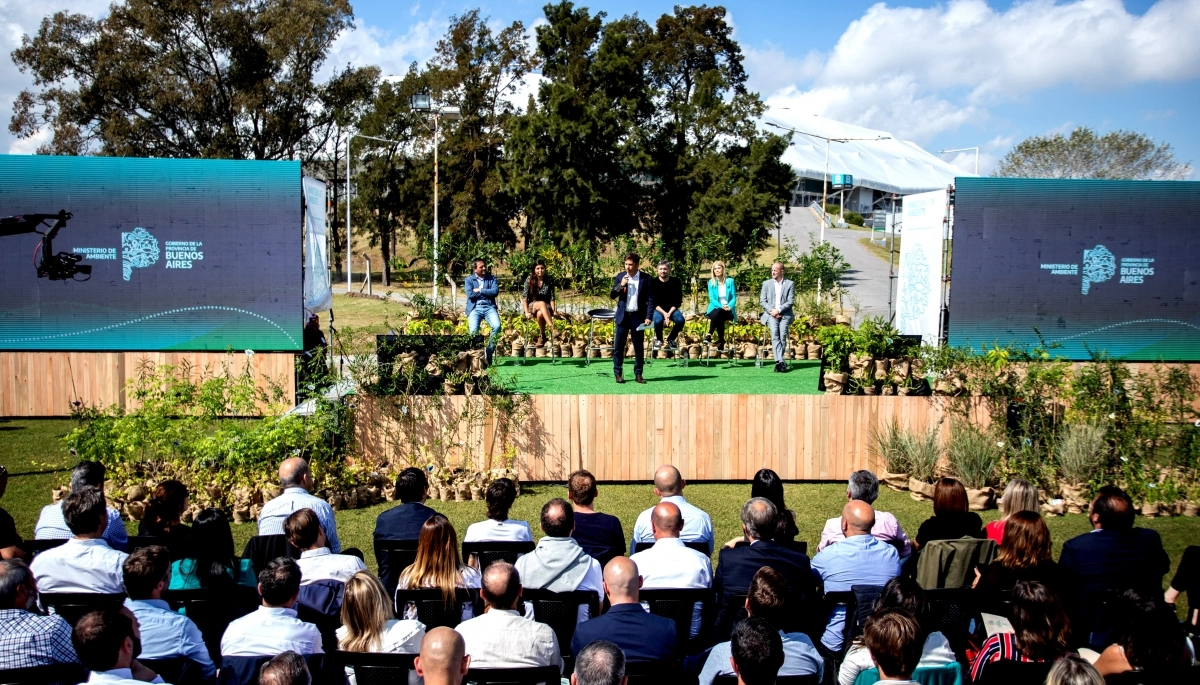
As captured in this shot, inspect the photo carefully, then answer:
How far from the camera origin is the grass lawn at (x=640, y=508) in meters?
7.69

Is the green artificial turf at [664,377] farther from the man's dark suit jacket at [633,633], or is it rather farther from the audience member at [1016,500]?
the man's dark suit jacket at [633,633]

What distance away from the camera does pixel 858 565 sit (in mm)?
4746

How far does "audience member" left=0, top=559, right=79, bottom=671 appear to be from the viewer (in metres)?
3.54

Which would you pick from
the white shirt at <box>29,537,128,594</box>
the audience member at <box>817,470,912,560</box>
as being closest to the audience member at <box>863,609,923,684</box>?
the audience member at <box>817,470,912,560</box>

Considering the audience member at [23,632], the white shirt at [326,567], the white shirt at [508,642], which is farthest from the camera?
the white shirt at [326,567]

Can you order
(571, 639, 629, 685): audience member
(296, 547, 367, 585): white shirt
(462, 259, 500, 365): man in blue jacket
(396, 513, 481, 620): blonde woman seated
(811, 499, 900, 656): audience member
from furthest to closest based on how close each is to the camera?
(462, 259, 500, 365): man in blue jacket
(811, 499, 900, 656): audience member
(296, 547, 367, 585): white shirt
(396, 513, 481, 620): blonde woman seated
(571, 639, 629, 685): audience member

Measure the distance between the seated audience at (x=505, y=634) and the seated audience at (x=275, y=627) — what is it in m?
0.71

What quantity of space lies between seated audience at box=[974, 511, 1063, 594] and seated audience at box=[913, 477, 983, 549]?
2.02 feet

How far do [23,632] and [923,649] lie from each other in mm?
3857

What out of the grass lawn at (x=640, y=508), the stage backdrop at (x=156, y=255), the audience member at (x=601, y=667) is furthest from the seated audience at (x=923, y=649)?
the stage backdrop at (x=156, y=255)

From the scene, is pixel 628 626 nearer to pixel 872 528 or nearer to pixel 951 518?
pixel 872 528

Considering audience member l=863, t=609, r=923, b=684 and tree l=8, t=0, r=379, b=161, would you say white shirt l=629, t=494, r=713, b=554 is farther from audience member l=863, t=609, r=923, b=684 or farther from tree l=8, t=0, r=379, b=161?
tree l=8, t=0, r=379, b=161

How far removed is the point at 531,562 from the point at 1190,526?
6.87 m

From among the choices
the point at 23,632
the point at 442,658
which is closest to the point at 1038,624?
the point at 442,658
